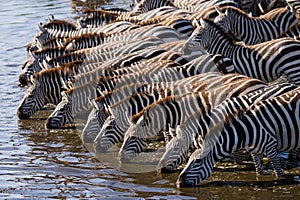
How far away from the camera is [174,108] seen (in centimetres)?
971

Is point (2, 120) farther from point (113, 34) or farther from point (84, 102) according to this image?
point (113, 34)

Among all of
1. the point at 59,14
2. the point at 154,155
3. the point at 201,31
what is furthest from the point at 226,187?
the point at 59,14

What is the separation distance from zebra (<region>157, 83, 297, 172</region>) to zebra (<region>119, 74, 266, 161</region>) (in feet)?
1.18

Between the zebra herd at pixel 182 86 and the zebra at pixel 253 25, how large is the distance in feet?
0.06

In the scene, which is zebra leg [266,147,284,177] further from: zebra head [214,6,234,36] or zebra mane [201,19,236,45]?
zebra head [214,6,234,36]

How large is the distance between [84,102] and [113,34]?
270cm

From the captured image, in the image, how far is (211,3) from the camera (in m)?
16.6

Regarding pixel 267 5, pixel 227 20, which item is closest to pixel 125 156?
pixel 227 20

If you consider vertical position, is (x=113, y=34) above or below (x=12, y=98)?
above

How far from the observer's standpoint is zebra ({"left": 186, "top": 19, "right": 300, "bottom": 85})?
1101 centimetres

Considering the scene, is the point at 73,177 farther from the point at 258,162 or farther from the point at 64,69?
the point at 64,69

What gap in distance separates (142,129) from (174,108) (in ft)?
1.62

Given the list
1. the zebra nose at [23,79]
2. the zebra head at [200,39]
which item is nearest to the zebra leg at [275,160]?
the zebra head at [200,39]

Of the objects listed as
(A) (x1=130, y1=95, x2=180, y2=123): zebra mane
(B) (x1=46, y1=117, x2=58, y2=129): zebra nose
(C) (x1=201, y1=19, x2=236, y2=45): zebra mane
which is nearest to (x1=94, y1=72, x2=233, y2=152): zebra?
(A) (x1=130, y1=95, x2=180, y2=123): zebra mane
